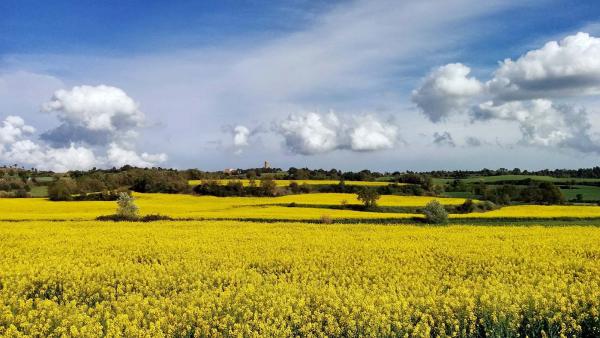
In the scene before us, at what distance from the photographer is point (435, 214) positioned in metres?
41.4

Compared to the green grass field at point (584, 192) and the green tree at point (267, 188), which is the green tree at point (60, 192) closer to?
the green tree at point (267, 188)

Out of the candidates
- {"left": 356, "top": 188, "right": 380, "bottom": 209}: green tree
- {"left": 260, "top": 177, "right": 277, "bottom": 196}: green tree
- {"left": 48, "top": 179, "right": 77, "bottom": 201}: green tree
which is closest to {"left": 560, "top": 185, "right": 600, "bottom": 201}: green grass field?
{"left": 356, "top": 188, "right": 380, "bottom": 209}: green tree

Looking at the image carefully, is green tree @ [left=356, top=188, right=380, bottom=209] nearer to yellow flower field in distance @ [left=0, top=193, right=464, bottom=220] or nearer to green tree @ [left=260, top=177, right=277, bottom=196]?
yellow flower field in distance @ [left=0, top=193, right=464, bottom=220]

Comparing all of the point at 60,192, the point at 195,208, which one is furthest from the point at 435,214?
the point at 60,192

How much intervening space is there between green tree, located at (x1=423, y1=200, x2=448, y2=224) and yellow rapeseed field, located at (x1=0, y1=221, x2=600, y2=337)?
12943mm

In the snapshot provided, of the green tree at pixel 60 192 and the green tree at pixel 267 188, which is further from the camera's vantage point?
the green tree at pixel 267 188

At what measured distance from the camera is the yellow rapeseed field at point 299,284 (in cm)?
1036

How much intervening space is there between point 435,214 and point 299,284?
29562mm

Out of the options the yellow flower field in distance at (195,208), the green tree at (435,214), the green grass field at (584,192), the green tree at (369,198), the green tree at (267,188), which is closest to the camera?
the green tree at (435,214)

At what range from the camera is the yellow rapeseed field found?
10.4 meters

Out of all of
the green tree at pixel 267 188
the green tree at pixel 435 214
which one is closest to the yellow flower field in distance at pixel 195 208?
the green tree at pixel 435 214

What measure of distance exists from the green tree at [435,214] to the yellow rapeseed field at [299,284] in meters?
12.9

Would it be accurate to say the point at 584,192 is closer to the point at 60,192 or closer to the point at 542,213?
the point at 542,213

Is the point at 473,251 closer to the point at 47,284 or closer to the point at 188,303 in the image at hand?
the point at 188,303
